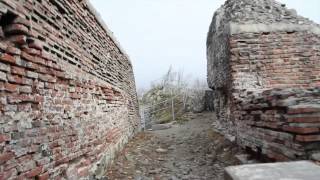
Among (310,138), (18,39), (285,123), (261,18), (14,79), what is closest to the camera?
(14,79)

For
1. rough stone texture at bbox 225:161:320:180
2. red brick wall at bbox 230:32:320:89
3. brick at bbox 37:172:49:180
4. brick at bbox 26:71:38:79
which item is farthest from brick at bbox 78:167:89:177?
red brick wall at bbox 230:32:320:89

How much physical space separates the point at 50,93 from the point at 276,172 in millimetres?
2302

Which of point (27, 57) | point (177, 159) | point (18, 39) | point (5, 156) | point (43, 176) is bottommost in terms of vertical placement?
point (177, 159)

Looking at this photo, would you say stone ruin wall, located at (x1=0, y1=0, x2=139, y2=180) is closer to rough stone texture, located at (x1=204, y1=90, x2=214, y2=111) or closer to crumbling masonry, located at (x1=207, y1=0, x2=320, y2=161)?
crumbling masonry, located at (x1=207, y1=0, x2=320, y2=161)

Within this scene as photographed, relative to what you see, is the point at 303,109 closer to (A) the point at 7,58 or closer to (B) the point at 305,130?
(B) the point at 305,130

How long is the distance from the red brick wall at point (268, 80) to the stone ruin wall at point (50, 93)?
251 cm

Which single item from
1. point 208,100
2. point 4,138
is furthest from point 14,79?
point 208,100

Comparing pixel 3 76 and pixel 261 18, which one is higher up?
pixel 261 18

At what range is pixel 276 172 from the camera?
210 cm

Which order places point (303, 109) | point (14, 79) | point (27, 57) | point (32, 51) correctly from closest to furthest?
point (14, 79) < point (27, 57) < point (32, 51) < point (303, 109)

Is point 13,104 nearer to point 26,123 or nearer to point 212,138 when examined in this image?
point 26,123

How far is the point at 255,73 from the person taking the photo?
5.78 m

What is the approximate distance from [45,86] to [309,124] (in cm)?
272

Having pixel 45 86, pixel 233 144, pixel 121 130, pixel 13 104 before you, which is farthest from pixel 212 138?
pixel 13 104
